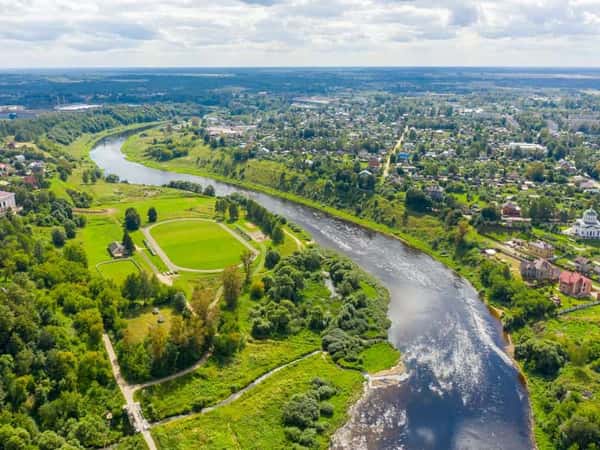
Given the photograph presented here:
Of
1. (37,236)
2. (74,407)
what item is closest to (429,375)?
(74,407)

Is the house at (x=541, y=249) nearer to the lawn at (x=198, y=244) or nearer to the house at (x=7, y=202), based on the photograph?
the lawn at (x=198, y=244)

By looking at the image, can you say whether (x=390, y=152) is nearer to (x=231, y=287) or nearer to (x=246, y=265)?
(x=246, y=265)

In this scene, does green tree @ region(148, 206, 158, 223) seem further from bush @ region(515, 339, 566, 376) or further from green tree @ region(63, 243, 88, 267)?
bush @ region(515, 339, 566, 376)

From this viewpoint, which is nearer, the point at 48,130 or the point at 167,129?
the point at 48,130

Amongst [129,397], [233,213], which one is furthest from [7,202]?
[129,397]

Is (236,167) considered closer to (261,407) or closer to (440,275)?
(440,275)

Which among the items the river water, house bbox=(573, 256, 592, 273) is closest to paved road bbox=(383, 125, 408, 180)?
the river water
